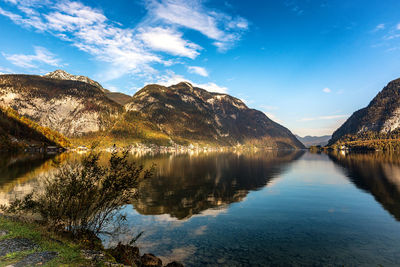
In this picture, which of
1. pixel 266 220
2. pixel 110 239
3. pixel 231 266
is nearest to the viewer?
pixel 231 266

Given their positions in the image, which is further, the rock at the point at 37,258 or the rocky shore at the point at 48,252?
the rocky shore at the point at 48,252

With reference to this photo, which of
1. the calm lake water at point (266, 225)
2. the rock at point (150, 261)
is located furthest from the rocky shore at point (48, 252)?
the calm lake water at point (266, 225)

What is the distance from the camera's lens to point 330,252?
24062 mm

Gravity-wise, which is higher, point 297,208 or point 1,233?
point 1,233

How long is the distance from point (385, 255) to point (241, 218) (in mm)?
17807

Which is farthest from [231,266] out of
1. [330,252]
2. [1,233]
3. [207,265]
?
[1,233]

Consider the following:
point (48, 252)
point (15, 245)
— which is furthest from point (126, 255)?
point (15, 245)

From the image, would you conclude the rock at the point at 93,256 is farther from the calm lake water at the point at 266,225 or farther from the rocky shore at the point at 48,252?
the calm lake water at the point at 266,225

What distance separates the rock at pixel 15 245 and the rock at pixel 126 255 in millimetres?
6681

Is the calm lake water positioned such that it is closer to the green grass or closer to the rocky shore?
the rocky shore

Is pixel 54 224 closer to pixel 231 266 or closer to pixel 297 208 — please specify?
pixel 231 266

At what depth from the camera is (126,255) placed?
21047mm

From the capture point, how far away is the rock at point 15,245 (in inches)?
648

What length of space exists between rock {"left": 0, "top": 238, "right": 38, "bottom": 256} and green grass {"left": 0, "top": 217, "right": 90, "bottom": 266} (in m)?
0.48
